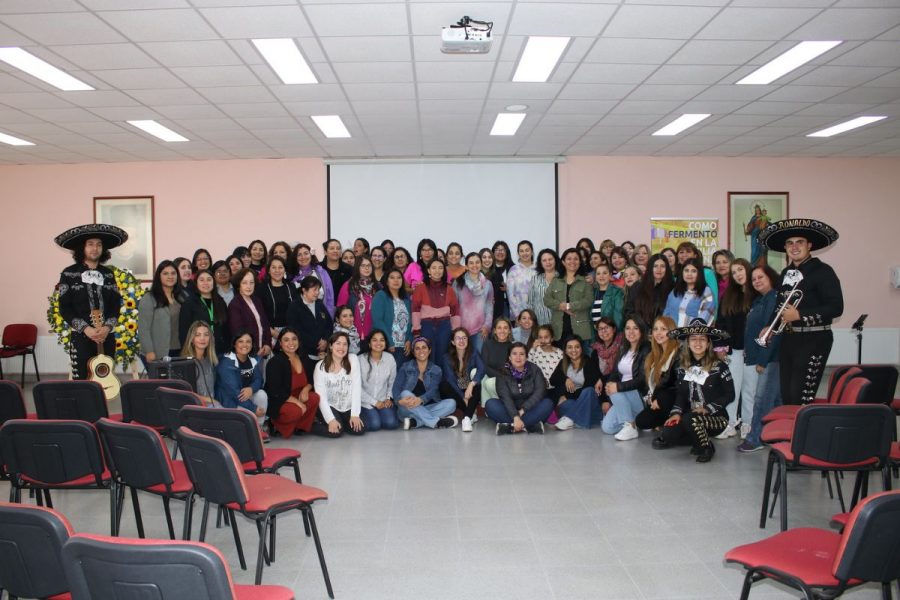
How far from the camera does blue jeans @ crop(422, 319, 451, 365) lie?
22.5 ft

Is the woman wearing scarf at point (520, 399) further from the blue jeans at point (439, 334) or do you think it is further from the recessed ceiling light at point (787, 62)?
the recessed ceiling light at point (787, 62)

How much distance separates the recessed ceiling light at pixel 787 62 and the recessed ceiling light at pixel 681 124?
4.22 ft

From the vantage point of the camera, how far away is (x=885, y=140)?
29.0 feet

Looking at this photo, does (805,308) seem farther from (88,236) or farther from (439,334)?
(88,236)

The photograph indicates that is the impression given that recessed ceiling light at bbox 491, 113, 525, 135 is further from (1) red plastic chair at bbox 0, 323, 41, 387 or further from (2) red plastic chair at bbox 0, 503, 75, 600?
(1) red plastic chair at bbox 0, 323, 41, 387

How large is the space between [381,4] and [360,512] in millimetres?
3247

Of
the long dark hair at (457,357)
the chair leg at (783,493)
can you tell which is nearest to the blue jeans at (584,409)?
the long dark hair at (457,357)

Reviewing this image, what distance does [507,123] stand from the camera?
7742 mm

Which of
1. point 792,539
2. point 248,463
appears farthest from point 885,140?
point 248,463

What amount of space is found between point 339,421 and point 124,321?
2011 mm

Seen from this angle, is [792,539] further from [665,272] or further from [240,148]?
[240,148]

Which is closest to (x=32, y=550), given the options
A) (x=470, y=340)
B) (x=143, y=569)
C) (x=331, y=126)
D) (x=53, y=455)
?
(x=143, y=569)

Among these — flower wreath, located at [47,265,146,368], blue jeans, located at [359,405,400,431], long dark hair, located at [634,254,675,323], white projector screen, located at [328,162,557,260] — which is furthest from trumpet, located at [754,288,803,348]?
flower wreath, located at [47,265,146,368]

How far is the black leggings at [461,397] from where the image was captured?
647cm
